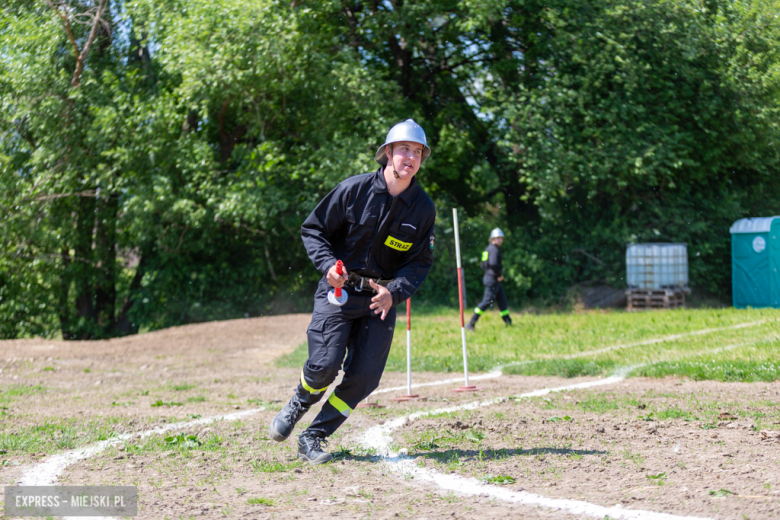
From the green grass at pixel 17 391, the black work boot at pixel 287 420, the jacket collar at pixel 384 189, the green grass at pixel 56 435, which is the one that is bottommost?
the green grass at pixel 17 391

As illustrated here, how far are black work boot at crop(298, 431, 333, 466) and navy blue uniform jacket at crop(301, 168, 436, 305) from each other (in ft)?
3.65

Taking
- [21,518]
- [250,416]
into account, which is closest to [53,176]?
[250,416]

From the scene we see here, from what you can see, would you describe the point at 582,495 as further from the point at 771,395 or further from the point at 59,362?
the point at 59,362

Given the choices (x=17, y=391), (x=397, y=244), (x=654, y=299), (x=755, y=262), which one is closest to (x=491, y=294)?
(x=654, y=299)

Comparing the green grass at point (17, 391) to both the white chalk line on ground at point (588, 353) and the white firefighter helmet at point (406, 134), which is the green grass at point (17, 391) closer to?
the white chalk line on ground at point (588, 353)

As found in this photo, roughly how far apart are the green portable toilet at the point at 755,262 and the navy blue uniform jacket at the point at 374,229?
53.9ft

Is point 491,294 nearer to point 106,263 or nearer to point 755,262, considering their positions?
point 755,262

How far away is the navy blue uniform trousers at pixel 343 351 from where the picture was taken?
15.5 feet

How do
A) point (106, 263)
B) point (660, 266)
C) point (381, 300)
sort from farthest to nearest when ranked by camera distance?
point (106, 263) → point (660, 266) → point (381, 300)

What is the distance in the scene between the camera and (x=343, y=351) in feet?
15.6

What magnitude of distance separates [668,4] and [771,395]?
48.7ft

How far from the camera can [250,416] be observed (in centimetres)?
666

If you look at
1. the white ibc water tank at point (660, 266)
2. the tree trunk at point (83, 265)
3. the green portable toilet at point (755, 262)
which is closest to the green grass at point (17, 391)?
the tree trunk at point (83, 265)

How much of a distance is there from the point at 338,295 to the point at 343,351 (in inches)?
17.6
